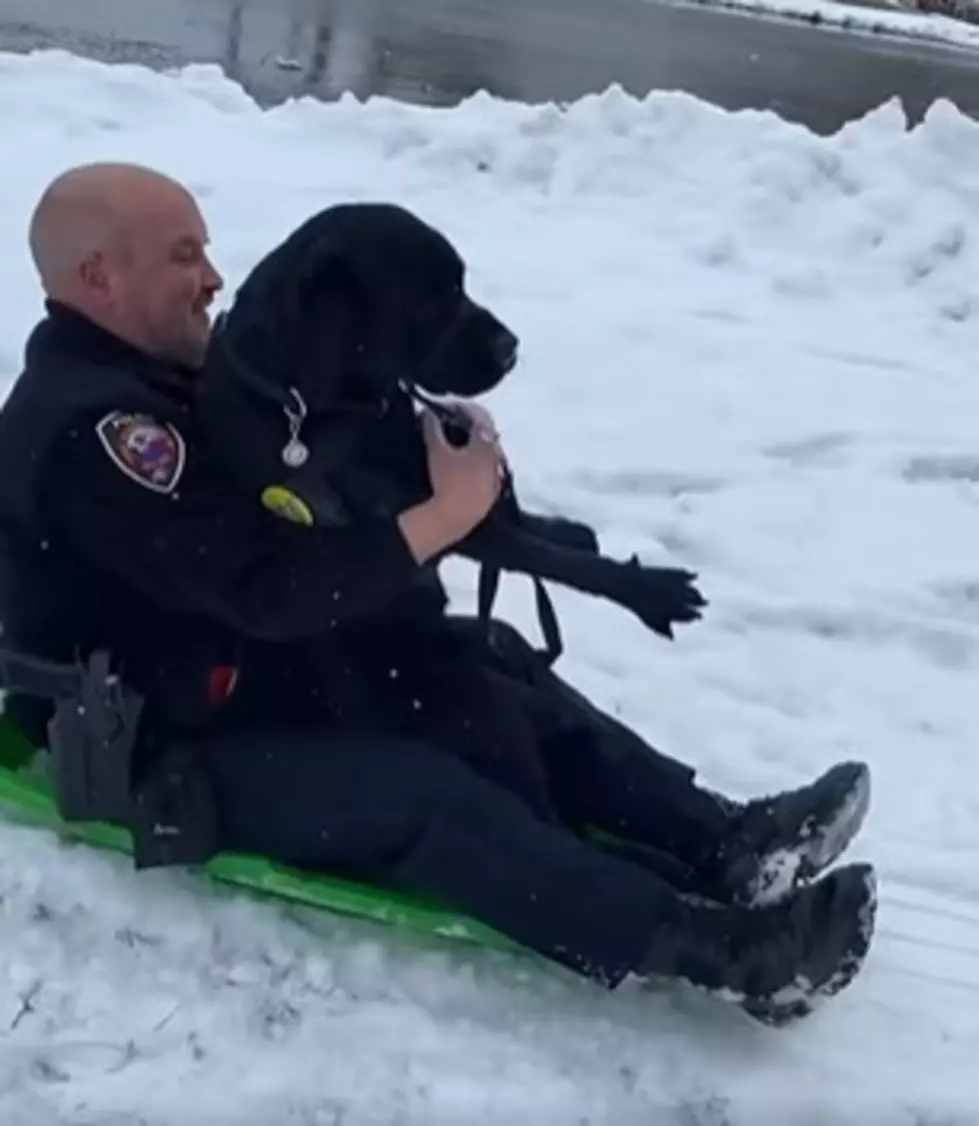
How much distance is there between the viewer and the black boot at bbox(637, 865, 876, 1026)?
10.1 feet

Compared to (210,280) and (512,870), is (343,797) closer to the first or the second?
(512,870)

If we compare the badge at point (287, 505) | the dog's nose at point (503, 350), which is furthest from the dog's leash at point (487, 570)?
the badge at point (287, 505)

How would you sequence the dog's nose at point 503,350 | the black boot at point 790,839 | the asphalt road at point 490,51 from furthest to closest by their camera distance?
the asphalt road at point 490,51
the black boot at point 790,839
the dog's nose at point 503,350

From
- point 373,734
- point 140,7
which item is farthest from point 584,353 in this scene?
point 140,7

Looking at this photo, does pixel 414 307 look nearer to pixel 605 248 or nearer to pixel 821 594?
pixel 821 594

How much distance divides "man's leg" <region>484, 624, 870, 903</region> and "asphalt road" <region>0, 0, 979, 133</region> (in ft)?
30.8

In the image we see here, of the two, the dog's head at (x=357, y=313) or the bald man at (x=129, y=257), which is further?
the bald man at (x=129, y=257)

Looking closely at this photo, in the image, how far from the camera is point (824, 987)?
311 centimetres

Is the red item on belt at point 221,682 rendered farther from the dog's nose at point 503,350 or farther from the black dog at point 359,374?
the dog's nose at point 503,350

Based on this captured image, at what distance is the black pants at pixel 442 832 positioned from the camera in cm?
311

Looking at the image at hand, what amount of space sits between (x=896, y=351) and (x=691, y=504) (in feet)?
5.70

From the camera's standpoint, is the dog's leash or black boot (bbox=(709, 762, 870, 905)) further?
black boot (bbox=(709, 762, 870, 905))

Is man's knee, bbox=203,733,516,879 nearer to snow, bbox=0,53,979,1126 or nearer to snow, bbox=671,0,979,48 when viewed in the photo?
snow, bbox=0,53,979,1126

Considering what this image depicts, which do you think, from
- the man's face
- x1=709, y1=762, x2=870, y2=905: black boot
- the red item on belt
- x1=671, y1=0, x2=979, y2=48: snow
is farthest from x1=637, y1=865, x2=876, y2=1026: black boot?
x1=671, y1=0, x2=979, y2=48: snow
